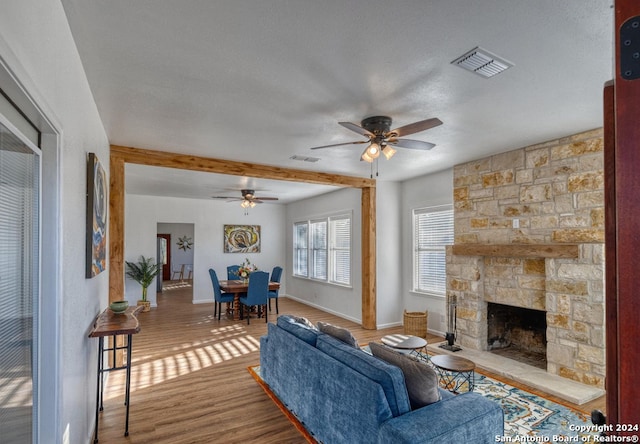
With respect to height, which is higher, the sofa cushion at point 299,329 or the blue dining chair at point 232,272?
the sofa cushion at point 299,329

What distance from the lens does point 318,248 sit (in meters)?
8.20

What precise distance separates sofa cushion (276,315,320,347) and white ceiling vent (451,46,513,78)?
2278mm

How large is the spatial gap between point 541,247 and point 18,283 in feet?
14.6

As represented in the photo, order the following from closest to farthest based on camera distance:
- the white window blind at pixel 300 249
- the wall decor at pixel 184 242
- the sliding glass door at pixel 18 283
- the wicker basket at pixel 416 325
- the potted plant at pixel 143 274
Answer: the sliding glass door at pixel 18 283, the wicker basket at pixel 416 325, the potted plant at pixel 143 274, the white window blind at pixel 300 249, the wall decor at pixel 184 242

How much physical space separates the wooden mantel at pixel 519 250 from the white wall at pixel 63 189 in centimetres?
434

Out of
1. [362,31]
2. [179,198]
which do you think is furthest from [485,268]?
[179,198]

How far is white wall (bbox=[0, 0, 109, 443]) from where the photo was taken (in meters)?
1.23

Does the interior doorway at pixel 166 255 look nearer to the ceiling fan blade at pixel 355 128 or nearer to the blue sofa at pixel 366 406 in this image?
the blue sofa at pixel 366 406

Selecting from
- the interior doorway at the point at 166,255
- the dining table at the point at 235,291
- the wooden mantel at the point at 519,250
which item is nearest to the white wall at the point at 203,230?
the dining table at the point at 235,291

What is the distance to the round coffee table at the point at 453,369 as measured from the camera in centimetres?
302

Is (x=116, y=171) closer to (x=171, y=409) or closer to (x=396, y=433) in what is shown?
(x=171, y=409)

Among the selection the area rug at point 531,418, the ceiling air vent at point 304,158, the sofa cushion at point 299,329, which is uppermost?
the ceiling air vent at point 304,158

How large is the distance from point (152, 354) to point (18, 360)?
3792 mm

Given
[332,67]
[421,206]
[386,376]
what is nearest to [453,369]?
[386,376]
